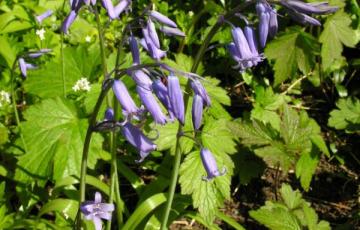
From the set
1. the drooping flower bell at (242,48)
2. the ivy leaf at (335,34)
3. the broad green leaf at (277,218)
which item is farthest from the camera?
the ivy leaf at (335,34)

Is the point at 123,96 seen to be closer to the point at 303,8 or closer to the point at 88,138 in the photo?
the point at 88,138

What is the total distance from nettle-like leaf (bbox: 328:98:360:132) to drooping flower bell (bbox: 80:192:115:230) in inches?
107

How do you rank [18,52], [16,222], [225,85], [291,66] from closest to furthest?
[16,222]
[291,66]
[18,52]
[225,85]

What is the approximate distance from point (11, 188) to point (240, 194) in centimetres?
185

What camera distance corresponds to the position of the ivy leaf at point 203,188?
3.30 m

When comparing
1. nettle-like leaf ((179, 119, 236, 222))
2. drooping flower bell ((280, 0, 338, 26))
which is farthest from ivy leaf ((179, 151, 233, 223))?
drooping flower bell ((280, 0, 338, 26))

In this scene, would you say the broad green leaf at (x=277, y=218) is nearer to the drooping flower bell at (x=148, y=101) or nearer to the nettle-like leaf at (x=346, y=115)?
the nettle-like leaf at (x=346, y=115)

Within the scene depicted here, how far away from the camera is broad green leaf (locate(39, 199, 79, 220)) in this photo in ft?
10.3

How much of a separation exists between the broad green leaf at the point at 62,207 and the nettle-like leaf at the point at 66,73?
1.03 m

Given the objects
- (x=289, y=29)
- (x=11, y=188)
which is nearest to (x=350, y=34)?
(x=289, y=29)

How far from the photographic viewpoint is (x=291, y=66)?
428 centimetres

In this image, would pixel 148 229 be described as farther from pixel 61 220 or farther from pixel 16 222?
pixel 16 222

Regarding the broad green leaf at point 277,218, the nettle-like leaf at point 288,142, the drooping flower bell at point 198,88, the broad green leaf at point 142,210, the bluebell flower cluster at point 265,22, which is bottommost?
the broad green leaf at point 277,218

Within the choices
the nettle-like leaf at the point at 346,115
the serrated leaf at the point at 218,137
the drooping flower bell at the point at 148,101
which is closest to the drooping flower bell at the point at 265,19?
the drooping flower bell at the point at 148,101
